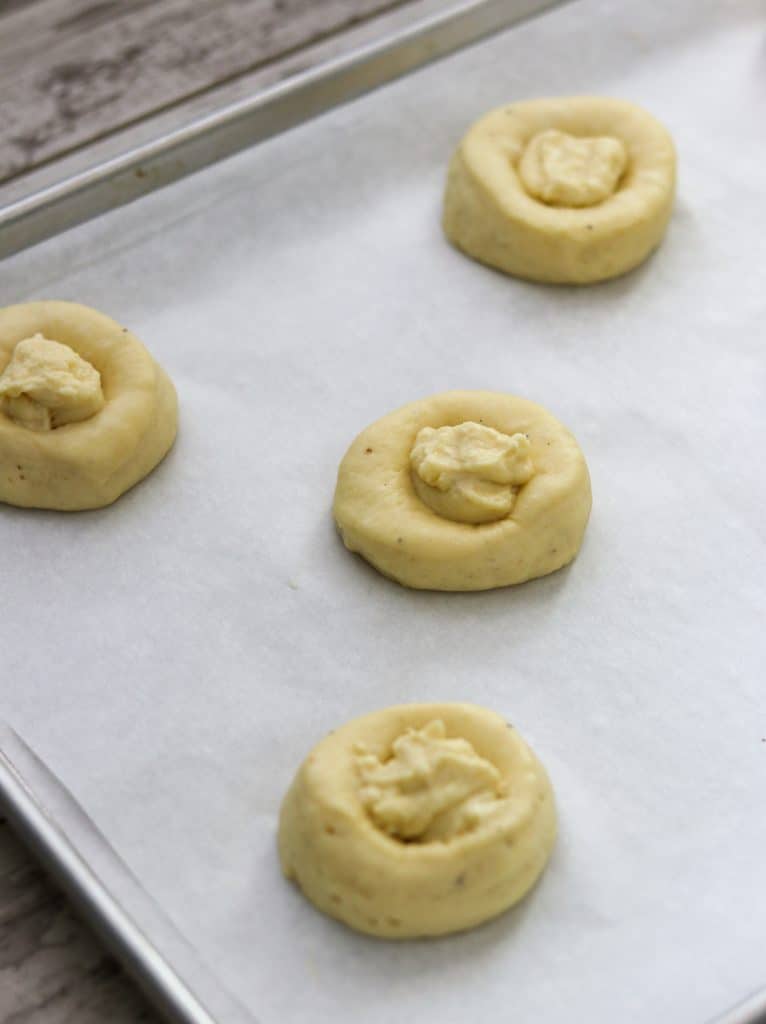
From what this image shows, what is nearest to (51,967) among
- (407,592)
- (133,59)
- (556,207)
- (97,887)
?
(97,887)

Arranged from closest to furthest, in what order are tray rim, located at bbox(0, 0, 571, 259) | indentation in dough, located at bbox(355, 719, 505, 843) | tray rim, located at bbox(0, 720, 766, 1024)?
tray rim, located at bbox(0, 720, 766, 1024) → indentation in dough, located at bbox(355, 719, 505, 843) → tray rim, located at bbox(0, 0, 571, 259)

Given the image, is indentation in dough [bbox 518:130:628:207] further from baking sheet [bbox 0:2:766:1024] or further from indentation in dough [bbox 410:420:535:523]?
indentation in dough [bbox 410:420:535:523]

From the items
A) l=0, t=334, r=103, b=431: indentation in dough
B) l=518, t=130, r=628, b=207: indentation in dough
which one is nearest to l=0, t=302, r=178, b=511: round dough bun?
l=0, t=334, r=103, b=431: indentation in dough

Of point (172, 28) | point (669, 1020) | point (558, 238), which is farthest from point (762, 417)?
point (172, 28)

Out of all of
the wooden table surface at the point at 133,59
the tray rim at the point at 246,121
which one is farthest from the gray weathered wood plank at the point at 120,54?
the tray rim at the point at 246,121

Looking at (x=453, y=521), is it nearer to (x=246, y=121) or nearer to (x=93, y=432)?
(x=93, y=432)

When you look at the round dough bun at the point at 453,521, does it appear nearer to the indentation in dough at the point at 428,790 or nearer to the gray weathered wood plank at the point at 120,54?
the indentation in dough at the point at 428,790
